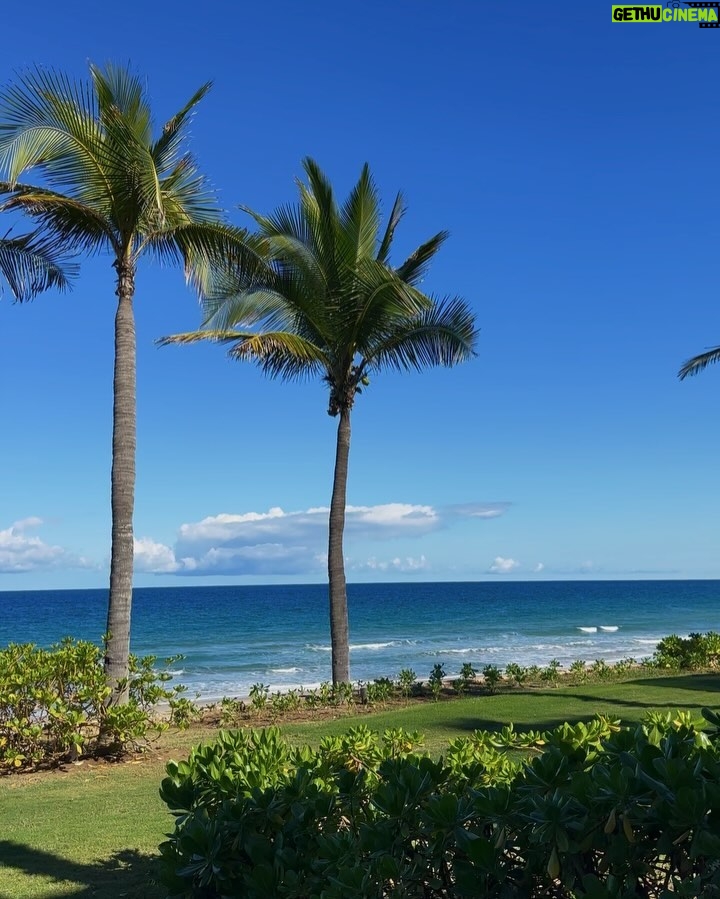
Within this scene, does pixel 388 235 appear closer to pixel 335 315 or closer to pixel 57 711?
pixel 335 315

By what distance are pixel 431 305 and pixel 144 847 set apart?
980 centimetres

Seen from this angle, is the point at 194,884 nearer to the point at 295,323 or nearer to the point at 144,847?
the point at 144,847

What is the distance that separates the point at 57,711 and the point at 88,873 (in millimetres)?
3628

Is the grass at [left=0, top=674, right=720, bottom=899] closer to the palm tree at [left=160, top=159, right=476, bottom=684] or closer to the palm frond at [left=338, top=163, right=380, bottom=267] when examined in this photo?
the palm tree at [left=160, top=159, right=476, bottom=684]

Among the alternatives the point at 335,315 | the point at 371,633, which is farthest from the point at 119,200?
the point at 371,633

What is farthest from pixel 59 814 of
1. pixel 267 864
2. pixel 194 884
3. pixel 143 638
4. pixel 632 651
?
pixel 143 638

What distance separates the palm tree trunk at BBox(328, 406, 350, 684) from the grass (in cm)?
149

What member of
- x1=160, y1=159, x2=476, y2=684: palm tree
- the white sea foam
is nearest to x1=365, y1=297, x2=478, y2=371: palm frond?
x1=160, y1=159, x2=476, y2=684: palm tree

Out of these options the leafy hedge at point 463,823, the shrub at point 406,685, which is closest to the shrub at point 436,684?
the shrub at point 406,685

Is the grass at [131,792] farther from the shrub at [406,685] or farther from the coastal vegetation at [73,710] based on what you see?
the shrub at [406,685]

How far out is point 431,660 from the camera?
33.4 meters

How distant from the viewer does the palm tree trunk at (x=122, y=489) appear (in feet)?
30.3

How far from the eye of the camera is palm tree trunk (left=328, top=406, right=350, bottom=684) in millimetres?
13250

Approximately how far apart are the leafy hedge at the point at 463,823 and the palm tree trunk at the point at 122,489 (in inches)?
228
